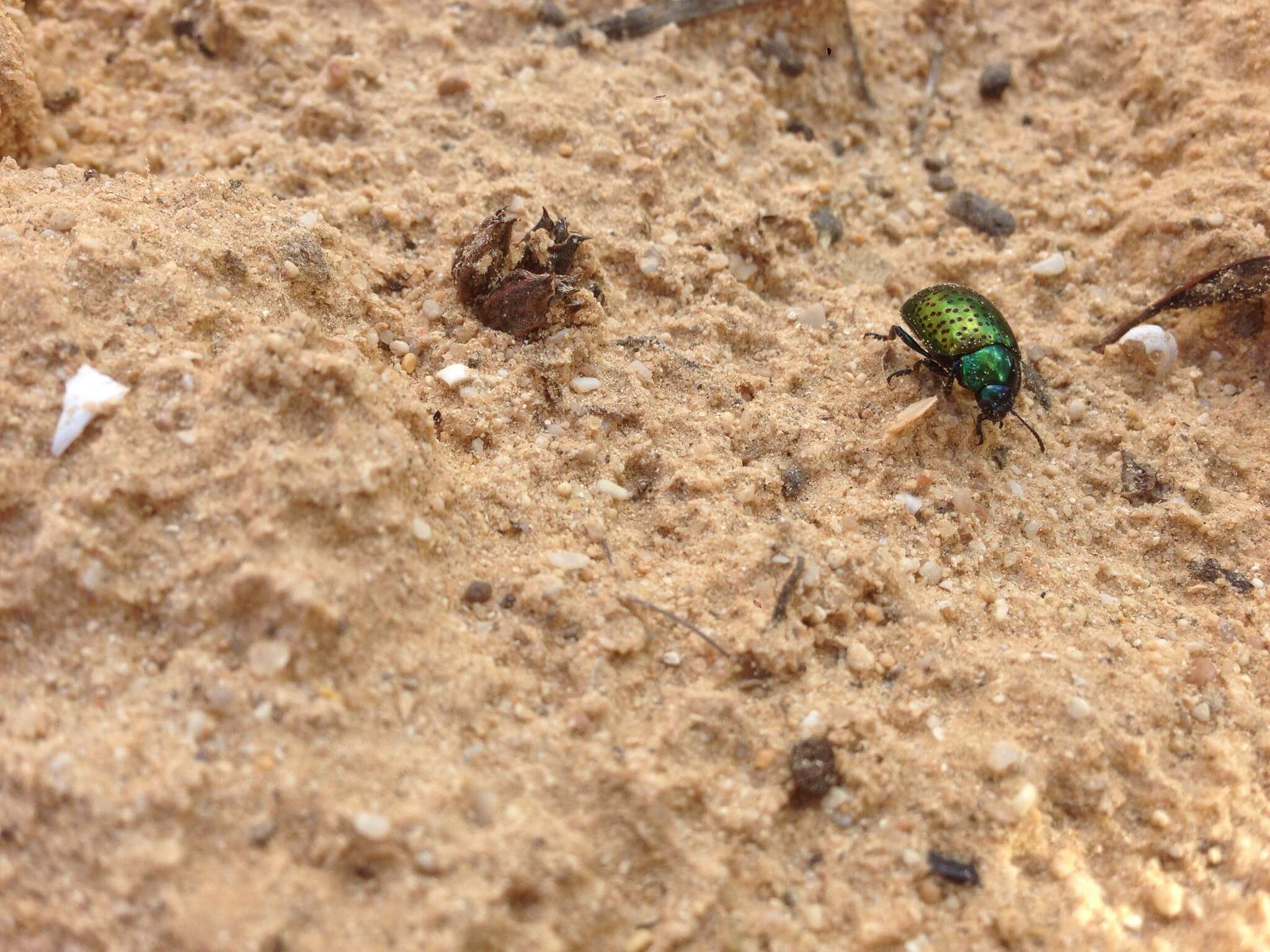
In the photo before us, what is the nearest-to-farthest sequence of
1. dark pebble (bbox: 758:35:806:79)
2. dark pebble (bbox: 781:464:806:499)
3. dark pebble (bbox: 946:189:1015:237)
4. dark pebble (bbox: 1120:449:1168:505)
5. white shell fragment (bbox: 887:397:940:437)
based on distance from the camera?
dark pebble (bbox: 781:464:806:499) < white shell fragment (bbox: 887:397:940:437) < dark pebble (bbox: 1120:449:1168:505) < dark pebble (bbox: 946:189:1015:237) < dark pebble (bbox: 758:35:806:79)

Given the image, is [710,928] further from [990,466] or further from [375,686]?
[990,466]

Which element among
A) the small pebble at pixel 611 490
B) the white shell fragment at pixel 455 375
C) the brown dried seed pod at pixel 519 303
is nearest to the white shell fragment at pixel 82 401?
the white shell fragment at pixel 455 375

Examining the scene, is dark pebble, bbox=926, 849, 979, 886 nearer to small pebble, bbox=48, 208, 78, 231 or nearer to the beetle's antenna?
the beetle's antenna

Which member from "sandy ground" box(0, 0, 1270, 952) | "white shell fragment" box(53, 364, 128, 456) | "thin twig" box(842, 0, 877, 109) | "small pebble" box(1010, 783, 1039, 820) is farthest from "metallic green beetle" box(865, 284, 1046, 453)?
"white shell fragment" box(53, 364, 128, 456)

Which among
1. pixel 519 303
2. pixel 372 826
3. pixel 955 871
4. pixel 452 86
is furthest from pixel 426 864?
pixel 452 86

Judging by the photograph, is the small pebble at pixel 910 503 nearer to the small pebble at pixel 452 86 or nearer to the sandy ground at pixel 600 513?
the sandy ground at pixel 600 513

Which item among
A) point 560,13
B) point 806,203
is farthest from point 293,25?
point 806,203

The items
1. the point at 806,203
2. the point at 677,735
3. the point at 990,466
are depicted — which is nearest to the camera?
the point at 677,735

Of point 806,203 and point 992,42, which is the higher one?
point 992,42
